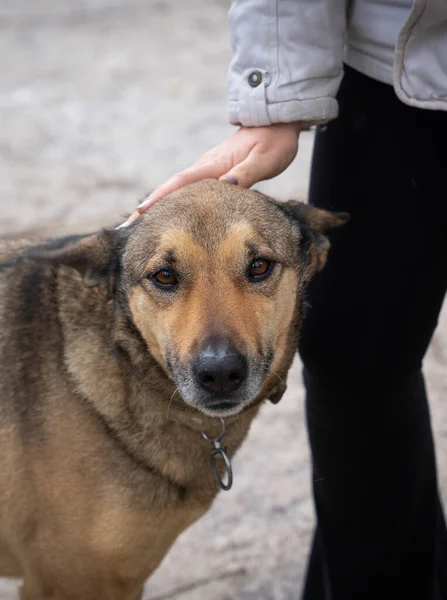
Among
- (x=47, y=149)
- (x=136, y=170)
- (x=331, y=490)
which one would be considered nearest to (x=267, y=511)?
(x=331, y=490)

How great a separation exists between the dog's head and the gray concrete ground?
39.1 inches

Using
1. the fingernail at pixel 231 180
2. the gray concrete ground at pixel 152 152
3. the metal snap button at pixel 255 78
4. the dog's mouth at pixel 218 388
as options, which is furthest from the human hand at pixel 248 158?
the gray concrete ground at pixel 152 152

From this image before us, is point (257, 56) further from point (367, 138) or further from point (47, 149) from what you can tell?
point (47, 149)

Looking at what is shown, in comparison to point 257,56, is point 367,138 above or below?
below

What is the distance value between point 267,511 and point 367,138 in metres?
1.66

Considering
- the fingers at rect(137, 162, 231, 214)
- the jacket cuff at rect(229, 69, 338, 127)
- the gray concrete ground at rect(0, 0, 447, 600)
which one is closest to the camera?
the jacket cuff at rect(229, 69, 338, 127)

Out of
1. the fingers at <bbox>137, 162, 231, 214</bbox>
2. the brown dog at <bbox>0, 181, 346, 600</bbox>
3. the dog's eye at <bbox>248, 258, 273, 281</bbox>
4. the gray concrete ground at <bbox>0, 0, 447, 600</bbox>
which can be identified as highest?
the fingers at <bbox>137, 162, 231, 214</bbox>

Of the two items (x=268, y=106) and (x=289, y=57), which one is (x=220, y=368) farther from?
(x=289, y=57)

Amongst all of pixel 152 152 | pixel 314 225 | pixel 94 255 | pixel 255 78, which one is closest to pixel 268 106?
pixel 255 78

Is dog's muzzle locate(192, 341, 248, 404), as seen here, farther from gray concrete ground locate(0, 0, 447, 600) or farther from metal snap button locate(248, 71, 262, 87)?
gray concrete ground locate(0, 0, 447, 600)

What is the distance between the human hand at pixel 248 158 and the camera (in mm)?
2143

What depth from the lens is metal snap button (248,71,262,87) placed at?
6.88 ft

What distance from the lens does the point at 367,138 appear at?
2.14 metres

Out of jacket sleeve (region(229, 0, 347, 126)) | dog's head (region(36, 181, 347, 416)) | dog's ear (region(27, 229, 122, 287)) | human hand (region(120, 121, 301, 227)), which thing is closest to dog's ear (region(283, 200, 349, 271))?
dog's head (region(36, 181, 347, 416))
